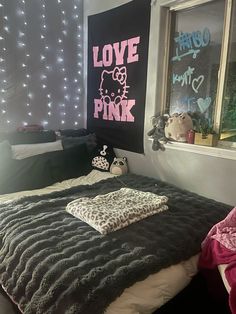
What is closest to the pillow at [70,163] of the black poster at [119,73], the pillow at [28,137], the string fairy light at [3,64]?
the pillow at [28,137]

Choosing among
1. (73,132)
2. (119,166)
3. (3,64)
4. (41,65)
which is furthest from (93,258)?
(41,65)

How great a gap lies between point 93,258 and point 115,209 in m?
0.45

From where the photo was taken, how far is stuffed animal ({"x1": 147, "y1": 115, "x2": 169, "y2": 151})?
2.54 metres

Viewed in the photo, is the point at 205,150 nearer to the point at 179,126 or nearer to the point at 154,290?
the point at 179,126

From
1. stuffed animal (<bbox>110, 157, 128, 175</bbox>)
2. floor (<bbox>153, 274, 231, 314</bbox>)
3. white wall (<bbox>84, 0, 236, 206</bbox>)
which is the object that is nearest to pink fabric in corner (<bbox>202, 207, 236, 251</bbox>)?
floor (<bbox>153, 274, 231, 314</bbox>)

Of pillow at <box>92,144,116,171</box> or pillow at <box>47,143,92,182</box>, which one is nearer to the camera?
pillow at <box>47,143,92,182</box>

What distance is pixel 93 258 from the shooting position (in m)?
1.31

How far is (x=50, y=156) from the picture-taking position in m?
Result: 2.56

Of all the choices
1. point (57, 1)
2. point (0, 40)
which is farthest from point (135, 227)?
point (57, 1)

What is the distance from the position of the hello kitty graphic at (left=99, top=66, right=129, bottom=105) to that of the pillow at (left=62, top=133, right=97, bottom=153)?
446 mm

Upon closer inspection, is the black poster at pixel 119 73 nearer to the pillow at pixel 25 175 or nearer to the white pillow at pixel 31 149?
the white pillow at pixel 31 149

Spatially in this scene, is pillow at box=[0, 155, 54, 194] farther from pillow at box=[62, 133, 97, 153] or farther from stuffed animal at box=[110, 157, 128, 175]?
stuffed animal at box=[110, 157, 128, 175]

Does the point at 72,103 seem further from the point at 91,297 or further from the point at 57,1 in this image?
the point at 91,297

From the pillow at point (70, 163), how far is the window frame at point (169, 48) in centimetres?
88
